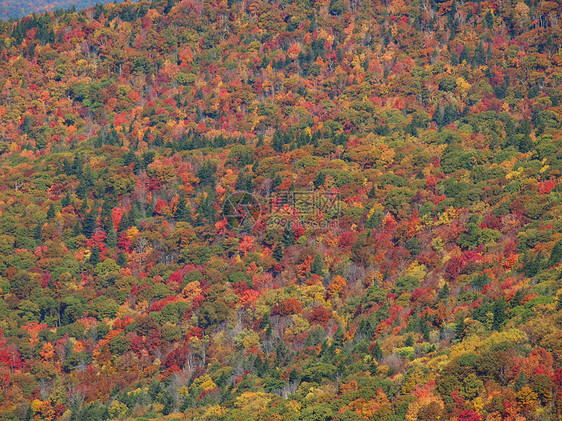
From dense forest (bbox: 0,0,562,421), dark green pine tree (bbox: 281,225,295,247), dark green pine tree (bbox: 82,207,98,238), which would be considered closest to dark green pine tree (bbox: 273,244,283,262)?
dense forest (bbox: 0,0,562,421)

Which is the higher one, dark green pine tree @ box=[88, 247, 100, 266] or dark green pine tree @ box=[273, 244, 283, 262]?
dark green pine tree @ box=[88, 247, 100, 266]

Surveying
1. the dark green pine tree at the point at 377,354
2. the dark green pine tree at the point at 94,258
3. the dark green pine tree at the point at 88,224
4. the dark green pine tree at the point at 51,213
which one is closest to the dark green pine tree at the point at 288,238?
the dark green pine tree at the point at 94,258

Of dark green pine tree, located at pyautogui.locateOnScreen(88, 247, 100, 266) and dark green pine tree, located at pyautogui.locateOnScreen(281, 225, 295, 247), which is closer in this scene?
dark green pine tree, located at pyautogui.locateOnScreen(281, 225, 295, 247)

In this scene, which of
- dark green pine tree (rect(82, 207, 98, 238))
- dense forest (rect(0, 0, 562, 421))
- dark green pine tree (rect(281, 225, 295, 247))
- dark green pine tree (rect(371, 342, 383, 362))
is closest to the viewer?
dense forest (rect(0, 0, 562, 421))

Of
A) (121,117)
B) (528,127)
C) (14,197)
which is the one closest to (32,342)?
(14,197)

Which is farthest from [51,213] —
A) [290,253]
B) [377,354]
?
[377,354]

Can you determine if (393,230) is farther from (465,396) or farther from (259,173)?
(465,396)

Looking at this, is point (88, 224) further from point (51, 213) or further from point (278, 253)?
point (278, 253)

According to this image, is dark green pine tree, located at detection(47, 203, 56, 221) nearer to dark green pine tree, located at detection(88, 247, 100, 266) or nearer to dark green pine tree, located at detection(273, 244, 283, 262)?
dark green pine tree, located at detection(88, 247, 100, 266)
